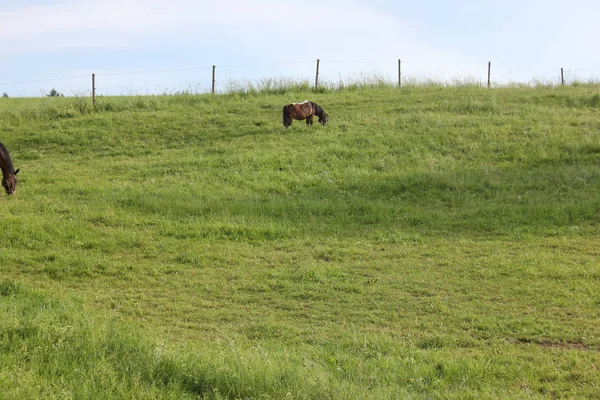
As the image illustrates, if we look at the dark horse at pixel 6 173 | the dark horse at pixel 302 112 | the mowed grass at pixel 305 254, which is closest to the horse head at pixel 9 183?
the dark horse at pixel 6 173

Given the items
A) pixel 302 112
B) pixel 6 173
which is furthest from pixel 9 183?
pixel 302 112

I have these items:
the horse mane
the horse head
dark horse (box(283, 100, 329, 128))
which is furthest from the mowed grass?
the horse mane

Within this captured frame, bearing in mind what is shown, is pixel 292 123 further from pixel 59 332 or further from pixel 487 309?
pixel 59 332

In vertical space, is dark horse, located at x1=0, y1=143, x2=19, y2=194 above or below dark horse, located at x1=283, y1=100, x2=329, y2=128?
below

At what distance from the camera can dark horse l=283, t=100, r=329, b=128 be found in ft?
68.4

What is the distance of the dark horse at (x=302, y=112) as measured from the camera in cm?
2084

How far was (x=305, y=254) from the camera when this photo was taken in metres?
10.7

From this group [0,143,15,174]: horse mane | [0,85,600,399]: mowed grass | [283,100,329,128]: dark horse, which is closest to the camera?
[0,85,600,399]: mowed grass

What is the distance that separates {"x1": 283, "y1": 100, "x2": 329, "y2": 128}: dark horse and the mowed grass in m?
0.43

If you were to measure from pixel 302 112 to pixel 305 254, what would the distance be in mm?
11042

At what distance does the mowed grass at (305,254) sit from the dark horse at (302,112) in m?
0.43

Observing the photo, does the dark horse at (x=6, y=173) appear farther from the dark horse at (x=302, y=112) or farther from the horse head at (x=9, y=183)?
the dark horse at (x=302, y=112)

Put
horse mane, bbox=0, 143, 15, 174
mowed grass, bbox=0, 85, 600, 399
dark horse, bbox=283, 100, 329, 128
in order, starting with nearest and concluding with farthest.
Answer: mowed grass, bbox=0, 85, 600, 399, horse mane, bbox=0, 143, 15, 174, dark horse, bbox=283, 100, 329, 128

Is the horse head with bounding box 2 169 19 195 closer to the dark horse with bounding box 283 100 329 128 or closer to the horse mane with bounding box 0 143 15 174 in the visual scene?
the horse mane with bounding box 0 143 15 174
